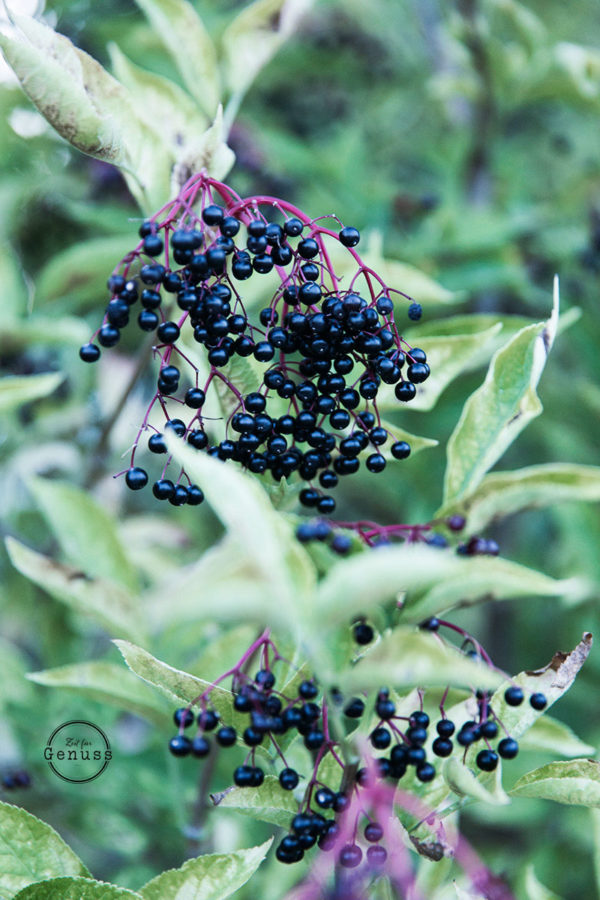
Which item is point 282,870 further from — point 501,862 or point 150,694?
point 150,694

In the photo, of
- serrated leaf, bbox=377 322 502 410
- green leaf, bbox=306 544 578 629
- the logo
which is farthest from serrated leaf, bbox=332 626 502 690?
the logo

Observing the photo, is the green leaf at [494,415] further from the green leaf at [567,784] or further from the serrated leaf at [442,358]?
the green leaf at [567,784]

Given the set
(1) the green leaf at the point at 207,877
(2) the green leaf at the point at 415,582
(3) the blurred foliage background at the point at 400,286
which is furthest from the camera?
(3) the blurred foliage background at the point at 400,286

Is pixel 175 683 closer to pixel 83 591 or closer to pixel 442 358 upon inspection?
pixel 83 591

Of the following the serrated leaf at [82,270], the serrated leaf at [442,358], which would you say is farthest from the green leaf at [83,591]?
the serrated leaf at [82,270]

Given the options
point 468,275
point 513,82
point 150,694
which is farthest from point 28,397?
point 513,82

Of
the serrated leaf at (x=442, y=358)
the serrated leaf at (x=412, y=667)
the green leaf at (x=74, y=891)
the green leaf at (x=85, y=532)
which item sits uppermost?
the serrated leaf at (x=412, y=667)

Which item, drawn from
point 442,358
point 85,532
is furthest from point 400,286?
point 85,532
